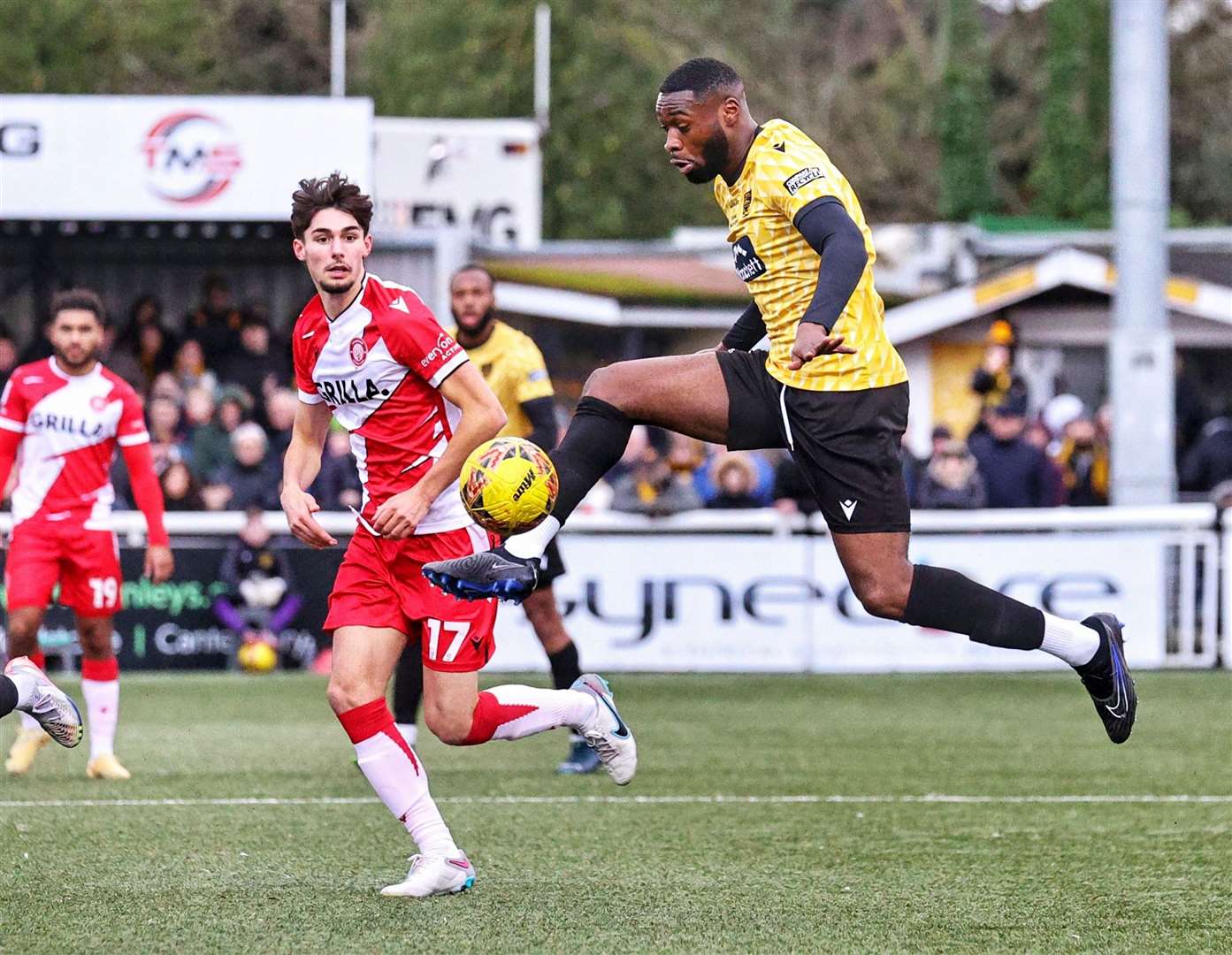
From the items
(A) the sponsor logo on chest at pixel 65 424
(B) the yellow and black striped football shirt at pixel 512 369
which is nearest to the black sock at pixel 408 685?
(B) the yellow and black striped football shirt at pixel 512 369

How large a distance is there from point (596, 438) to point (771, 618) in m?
8.79

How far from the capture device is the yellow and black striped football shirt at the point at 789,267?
21.2ft

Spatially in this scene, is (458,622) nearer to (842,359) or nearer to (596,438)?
(596,438)

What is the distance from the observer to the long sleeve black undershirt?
604cm

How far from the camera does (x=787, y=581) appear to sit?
596 inches

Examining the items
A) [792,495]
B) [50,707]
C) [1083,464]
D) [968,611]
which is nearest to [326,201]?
[50,707]

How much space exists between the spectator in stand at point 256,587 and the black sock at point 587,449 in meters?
8.88

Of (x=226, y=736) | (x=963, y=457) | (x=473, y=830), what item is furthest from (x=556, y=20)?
(x=473, y=830)

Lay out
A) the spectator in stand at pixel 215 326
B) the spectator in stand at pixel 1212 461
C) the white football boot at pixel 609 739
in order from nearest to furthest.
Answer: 1. the white football boot at pixel 609 739
2. the spectator in stand at pixel 1212 461
3. the spectator in stand at pixel 215 326

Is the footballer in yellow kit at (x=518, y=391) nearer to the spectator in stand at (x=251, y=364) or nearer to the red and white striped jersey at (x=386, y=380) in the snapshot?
the red and white striped jersey at (x=386, y=380)

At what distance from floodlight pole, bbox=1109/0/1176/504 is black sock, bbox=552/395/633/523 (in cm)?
1043

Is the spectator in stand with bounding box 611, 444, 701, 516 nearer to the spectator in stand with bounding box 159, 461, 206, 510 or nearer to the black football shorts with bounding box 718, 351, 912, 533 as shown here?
the spectator in stand with bounding box 159, 461, 206, 510

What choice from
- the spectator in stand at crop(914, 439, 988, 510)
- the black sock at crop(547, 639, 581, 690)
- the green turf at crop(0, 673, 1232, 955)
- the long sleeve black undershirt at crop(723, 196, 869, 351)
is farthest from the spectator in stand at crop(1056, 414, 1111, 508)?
the long sleeve black undershirt at crop(723, 196, 869, 351)

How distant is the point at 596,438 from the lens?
6531 mm
